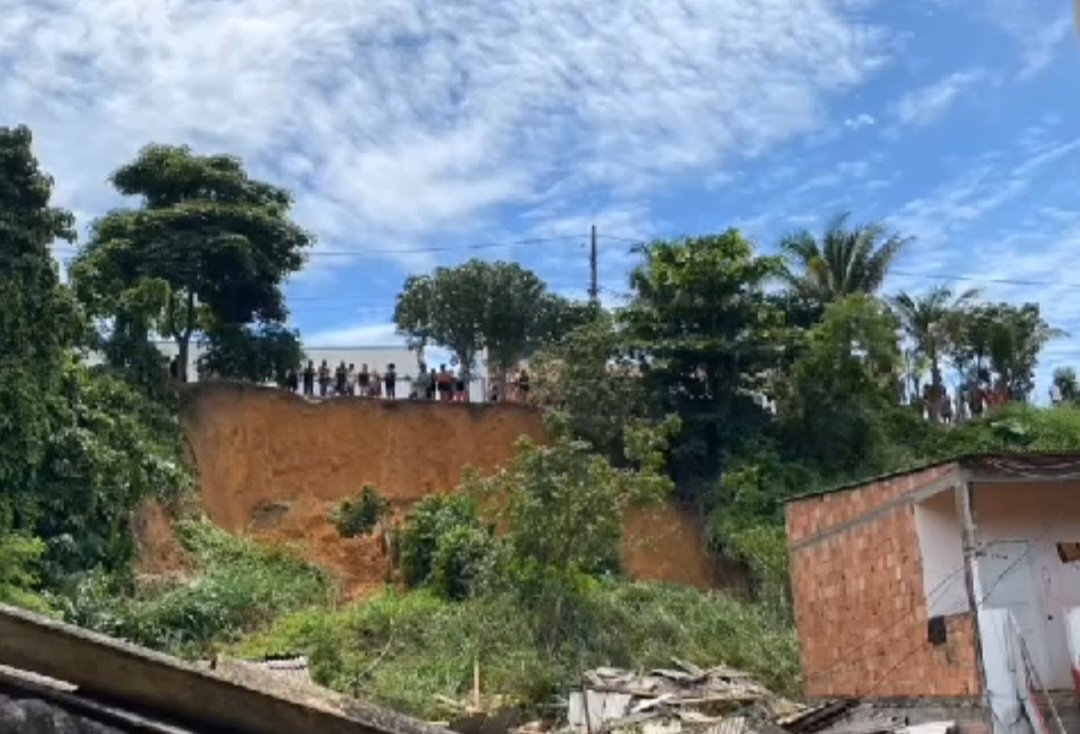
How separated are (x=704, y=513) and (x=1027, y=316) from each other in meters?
12.7

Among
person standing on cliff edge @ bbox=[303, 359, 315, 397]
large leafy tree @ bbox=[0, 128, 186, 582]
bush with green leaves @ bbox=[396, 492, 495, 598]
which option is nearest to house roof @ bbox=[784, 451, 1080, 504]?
bush with green leaves @ bbox=[396, 492, 495, 598]

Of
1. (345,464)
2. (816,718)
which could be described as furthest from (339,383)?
(816,718)

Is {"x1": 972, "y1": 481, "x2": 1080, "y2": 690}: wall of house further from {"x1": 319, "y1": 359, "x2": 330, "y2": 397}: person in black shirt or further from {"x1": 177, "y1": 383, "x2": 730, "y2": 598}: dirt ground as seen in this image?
{"x1": 319, "y1": 359, "x2": 330, "y2": 397}: person in black shirt

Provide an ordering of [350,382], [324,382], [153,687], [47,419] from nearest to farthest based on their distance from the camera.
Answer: [153,687], [47,419], [324,382], [350,382]

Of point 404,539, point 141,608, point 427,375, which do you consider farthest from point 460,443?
point 141,608

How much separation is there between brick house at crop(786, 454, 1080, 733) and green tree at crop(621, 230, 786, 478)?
1386 cm

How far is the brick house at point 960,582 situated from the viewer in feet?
49.1

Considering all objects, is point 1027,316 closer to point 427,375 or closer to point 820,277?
point 820,277

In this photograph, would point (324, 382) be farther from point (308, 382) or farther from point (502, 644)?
point (502, 644)

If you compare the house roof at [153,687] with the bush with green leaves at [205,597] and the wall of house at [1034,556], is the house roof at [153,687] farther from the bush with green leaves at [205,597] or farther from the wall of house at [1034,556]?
the bush with green leaves at [205,597]

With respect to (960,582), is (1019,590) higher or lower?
lower

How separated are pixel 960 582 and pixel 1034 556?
4.32ft

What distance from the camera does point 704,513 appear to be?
3247cm

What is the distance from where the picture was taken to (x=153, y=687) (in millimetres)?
2752
